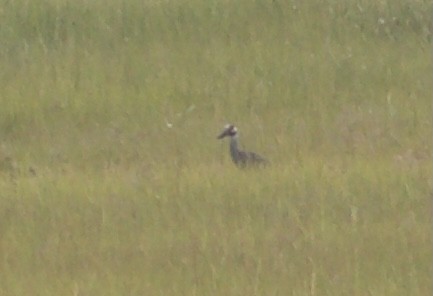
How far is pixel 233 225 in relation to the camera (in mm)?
7520

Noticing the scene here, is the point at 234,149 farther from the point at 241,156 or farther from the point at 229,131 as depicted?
the point at 229,131

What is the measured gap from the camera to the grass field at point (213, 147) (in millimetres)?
6887

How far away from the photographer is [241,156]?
9.23 meters

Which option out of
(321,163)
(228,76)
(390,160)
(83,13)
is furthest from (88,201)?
(83,13)

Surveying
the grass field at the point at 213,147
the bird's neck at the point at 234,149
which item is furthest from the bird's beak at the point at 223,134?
the bird's neck at the point at 234,149

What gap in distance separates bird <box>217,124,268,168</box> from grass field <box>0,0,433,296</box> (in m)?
0.10

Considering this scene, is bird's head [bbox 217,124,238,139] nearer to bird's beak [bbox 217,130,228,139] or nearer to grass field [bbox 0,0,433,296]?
bird's beak [bbox 217,130,228,139]

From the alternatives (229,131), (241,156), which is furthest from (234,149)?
(229,131)

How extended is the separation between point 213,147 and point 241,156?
0.91m

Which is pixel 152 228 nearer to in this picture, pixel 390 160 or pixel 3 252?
pixel 3 252

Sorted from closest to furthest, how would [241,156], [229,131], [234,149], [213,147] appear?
1. [241,156]
2. [234,149]
3. [229,131]
4. [213,147]

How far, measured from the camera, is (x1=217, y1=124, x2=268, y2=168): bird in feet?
29.6

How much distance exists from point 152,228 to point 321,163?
1.81 metres

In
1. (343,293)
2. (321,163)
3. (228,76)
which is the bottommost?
(343,293)
